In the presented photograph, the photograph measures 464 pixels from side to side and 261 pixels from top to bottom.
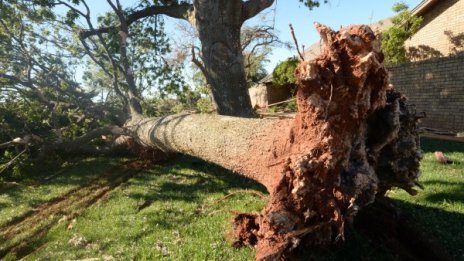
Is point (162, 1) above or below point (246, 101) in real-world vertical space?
above

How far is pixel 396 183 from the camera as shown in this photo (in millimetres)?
3758

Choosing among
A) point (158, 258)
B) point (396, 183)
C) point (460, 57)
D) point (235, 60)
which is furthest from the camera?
point (460, 57)

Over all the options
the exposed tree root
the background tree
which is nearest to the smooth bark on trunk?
the exposed tree root

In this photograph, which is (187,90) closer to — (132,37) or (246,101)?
(132,37)

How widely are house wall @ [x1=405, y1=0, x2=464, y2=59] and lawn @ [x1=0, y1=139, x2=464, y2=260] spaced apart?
8309mm

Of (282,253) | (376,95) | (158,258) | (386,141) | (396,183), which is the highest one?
(376,95)

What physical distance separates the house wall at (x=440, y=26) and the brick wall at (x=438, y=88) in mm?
2731

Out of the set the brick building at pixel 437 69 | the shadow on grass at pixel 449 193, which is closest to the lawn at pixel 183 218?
the shadow on grass at pixel 449 193

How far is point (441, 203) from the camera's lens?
5156 millimetres

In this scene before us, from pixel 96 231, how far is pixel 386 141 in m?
4.49

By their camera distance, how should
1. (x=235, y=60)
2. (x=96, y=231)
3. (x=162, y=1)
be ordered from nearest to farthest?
(x=96, y=231)
(x=235, y=60)
(x=162, y=1)

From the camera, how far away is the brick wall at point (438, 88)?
11.3 metres

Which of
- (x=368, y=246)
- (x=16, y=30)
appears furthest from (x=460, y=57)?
(x=16, y=30)

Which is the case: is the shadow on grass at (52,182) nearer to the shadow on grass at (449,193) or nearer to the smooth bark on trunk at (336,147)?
the smooth bark on trunk at (336,147)
